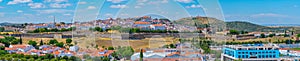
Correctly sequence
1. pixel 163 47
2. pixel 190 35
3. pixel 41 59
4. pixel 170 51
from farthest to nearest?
pixel 41 59 → pixel 163 47 → pixel 170 51 → pixel 190 35

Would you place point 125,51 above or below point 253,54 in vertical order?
above

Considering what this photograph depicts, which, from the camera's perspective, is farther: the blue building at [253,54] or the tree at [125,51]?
the blue building at [253,54]

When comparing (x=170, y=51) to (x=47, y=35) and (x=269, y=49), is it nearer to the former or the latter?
(x=269, y=49)

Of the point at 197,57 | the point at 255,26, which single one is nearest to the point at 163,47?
the point at 197,57

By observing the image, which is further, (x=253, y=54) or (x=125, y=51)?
(x=253, y=54)

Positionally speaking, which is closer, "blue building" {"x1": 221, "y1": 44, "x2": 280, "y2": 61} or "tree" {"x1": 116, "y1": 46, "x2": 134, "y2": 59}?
"tree" {"x1": 116, "y1": 46, "x2": 134, "y2": 59}

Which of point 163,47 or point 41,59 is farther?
point 41,59

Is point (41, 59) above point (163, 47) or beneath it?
beneath

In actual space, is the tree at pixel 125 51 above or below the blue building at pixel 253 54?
above

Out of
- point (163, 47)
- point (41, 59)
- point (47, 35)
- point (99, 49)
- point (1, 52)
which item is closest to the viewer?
point (99, 49)

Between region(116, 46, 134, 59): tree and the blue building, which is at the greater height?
region(116, 46, 134, 59): tree
